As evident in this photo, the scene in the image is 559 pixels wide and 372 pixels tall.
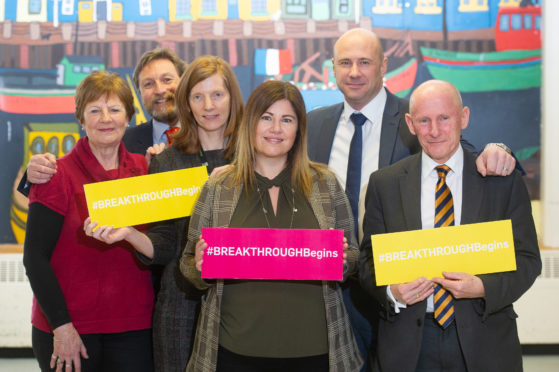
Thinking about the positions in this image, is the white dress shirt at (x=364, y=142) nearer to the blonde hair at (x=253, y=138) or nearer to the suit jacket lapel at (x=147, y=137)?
the blonde hair at (x=253, y=138)

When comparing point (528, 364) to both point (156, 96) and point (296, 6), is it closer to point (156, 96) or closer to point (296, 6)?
point (296, 6)

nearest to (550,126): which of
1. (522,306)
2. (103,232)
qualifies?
(522,306)

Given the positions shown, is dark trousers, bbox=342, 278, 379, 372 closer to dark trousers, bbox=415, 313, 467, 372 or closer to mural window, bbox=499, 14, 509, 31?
dark trousers, bbox=415, 313, 467, 372

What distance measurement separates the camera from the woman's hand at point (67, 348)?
2260mm

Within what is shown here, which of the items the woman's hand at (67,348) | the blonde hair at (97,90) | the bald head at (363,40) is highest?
the bald head at (363,40)

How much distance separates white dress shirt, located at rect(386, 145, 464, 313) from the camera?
2152 mm

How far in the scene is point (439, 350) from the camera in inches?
82.0

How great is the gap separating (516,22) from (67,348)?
15.0 feet

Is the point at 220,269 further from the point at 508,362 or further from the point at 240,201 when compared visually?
the point at 508,362

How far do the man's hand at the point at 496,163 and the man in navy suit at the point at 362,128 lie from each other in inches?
25.6

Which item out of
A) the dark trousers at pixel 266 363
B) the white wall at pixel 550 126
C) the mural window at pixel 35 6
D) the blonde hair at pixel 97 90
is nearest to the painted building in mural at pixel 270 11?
the mural window at pixel 35 6

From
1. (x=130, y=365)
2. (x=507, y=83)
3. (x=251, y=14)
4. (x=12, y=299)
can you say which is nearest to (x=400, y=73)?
(x=507, y=83)

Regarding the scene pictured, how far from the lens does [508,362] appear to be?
2084 mm

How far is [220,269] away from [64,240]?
0.78 m
